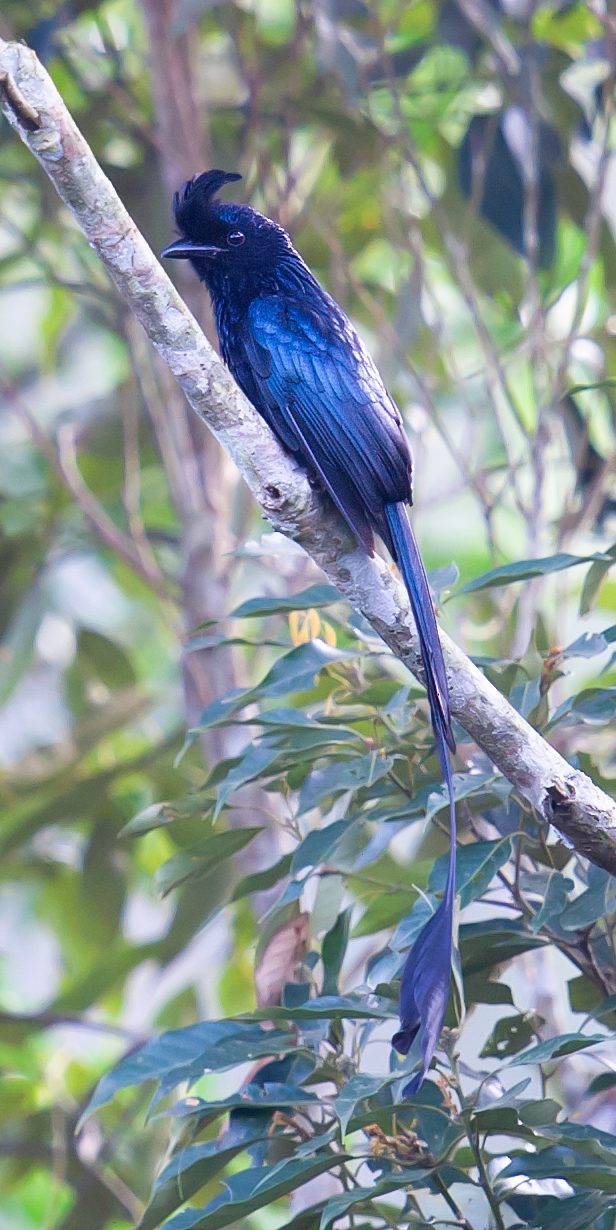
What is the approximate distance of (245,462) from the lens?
135 centimetres

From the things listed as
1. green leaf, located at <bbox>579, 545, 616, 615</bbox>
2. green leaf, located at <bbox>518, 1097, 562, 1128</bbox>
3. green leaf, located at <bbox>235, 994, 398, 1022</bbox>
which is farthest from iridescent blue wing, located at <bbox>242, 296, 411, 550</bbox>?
green leaf, located at <bbox>518, 1097, 562, 1128</bbox>

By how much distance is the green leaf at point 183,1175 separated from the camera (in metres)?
1.27

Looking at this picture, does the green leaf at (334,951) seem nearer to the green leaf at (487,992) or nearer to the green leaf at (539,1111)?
the green leaf at (487,992)

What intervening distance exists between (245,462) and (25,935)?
3.06 meters

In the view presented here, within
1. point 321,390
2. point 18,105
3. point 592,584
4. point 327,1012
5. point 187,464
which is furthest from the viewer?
point 187,464

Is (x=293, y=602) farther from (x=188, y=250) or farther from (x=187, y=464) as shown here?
(x=187, y=464)

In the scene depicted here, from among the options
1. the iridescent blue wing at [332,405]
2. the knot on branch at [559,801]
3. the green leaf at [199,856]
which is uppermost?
the iridescent blue wing at [332,405]

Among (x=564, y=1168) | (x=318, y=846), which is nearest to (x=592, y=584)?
(x=318, y=846)

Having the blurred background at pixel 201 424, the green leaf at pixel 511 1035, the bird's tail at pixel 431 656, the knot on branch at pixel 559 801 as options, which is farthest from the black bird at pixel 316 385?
the blurred background at pixel 201 424

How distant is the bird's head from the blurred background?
43cm

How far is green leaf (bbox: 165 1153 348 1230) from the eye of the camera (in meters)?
1.17

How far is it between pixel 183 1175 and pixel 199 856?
1.20 ft

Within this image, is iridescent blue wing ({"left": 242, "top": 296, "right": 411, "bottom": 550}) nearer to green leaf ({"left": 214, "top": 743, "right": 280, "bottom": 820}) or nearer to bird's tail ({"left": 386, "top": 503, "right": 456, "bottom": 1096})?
bird's tail ({"left": 386, "top": 503, "right": 456, "bottom": 1096})

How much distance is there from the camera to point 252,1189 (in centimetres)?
119
